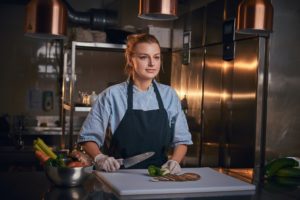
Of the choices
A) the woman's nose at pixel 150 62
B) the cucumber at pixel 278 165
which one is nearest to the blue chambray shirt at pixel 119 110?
the woman's nose at pixel 150 62

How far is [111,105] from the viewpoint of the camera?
2.47 m

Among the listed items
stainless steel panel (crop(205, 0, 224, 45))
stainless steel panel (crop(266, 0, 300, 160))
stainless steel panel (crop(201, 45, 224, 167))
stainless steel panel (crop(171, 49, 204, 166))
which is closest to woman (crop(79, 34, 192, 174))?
stainless steel panel (crop(266, 0, 300, 160))

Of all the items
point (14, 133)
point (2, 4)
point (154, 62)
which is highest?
point (2, 4)

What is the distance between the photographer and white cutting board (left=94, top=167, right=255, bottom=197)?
1749 millimetres

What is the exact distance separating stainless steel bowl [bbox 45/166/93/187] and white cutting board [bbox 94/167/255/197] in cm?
13

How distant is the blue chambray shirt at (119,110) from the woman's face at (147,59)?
172mm

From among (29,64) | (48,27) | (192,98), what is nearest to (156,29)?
(192,98)

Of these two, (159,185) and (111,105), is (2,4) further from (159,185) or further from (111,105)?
(159,185)

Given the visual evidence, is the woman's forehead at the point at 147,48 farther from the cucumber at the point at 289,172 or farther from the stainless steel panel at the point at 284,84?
the stainless steel panel at the point at 284,84

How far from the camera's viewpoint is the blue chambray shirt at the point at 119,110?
236 centimetres

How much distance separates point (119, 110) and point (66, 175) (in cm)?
74

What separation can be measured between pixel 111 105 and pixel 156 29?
6.73 feet

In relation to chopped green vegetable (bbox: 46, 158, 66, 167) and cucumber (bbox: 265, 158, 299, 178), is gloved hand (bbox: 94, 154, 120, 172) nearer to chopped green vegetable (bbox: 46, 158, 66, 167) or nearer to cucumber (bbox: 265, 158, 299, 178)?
chopped green vegetable (bbox: 46, 158, 66, 167)

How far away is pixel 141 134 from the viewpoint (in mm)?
2471
